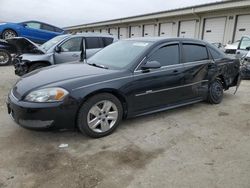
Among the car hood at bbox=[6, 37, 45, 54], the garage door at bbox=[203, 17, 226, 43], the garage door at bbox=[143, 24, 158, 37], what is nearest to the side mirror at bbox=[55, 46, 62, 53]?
the car hood at bbox=[6, 37, 45, 54]

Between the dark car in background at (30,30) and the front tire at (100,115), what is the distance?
1182 centimetres

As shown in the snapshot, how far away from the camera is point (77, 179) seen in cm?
246

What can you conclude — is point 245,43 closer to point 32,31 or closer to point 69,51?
point 69,51

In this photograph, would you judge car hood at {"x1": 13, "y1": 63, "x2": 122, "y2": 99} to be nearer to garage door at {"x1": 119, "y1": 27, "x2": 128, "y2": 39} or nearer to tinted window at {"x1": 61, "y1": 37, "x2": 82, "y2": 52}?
tinted window at {"x1": 61, "y1": 37, "x2": 82, "y2": 52}

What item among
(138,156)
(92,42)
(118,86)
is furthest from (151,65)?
(92,42)

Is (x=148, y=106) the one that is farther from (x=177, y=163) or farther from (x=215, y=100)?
(x=215, y=100)

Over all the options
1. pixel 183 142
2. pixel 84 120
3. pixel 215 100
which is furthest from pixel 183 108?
pixel 84 120

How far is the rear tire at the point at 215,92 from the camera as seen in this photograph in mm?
5024

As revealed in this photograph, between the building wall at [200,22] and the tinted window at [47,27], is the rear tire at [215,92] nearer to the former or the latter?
the building wall at [200,22]

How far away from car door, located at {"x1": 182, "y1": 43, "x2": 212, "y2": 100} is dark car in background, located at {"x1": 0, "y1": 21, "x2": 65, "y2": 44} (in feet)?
37.9

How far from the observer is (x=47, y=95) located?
120 inches

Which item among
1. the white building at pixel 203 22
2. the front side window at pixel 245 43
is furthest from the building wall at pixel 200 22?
the front side window at pixel 245 43

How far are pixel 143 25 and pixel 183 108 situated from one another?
20040 millimetres

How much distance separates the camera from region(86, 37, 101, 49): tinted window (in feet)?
25.1
